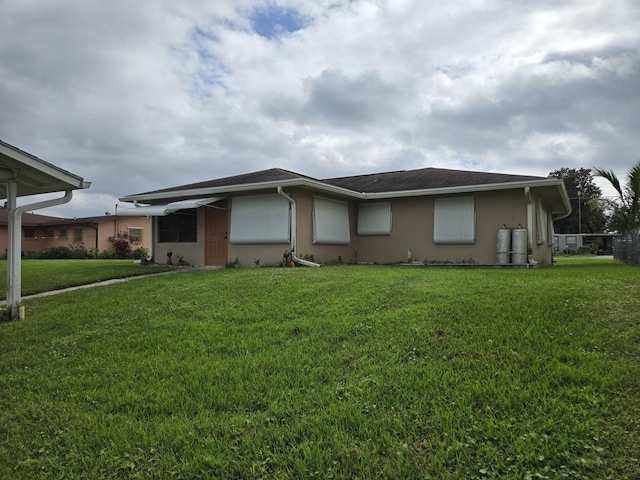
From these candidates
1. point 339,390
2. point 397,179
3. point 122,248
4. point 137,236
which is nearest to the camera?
point 339,390

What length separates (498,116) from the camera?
1488 centimetres

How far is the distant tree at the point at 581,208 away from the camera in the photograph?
50438 millimetres

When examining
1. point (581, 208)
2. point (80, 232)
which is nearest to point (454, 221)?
point (80, 232)

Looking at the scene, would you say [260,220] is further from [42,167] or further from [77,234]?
[77,234]

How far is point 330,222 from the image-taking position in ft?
46.0

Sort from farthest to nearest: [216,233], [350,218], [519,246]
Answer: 1. [350,218]
2. [216,233]
3. [519,246]

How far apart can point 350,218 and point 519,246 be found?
18.0 feet

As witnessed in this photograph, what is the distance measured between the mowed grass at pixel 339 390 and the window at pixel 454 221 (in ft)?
23.5

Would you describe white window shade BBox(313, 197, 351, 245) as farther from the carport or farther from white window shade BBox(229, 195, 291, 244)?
the carport

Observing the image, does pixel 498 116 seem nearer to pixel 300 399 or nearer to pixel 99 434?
pixel 300 399

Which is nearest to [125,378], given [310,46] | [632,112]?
[310,46]

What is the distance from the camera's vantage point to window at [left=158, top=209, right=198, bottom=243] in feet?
49.1

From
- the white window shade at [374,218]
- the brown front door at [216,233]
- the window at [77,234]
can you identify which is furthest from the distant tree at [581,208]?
the window at [77,234]

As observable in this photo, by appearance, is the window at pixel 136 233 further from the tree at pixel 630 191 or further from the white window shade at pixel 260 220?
the tree at pixel 630 191
